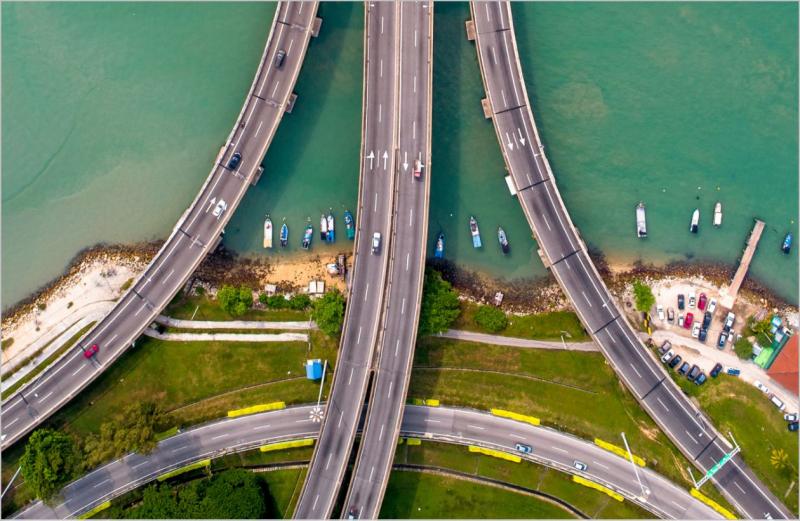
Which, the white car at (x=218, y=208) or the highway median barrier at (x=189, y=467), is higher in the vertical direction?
the white car at (x=218, y=208)

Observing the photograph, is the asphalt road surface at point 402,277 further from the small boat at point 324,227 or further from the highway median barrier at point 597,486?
the highway median barrier at point 597,486

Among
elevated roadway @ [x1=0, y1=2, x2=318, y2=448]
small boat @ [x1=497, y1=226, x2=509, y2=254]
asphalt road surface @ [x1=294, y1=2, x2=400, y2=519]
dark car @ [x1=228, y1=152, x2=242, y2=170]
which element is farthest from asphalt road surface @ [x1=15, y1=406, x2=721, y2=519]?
dark car @ [x1=228, y1=152, x2=242, y2=170]

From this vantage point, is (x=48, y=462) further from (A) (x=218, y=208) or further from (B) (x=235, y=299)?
(A) (x=218, y=208)

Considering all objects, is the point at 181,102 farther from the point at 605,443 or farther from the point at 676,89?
the point at 605,443

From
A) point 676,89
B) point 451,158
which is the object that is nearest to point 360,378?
point 451,158

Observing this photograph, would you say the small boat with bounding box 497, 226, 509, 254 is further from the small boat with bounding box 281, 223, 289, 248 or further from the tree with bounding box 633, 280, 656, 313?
the small boat with bounding box 281, 223, 289, 248

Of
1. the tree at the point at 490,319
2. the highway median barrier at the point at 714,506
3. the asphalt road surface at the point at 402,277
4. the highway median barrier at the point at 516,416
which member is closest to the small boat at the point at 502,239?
the tree at the point at 490,319

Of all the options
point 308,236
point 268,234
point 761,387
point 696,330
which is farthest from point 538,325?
point 268,234
